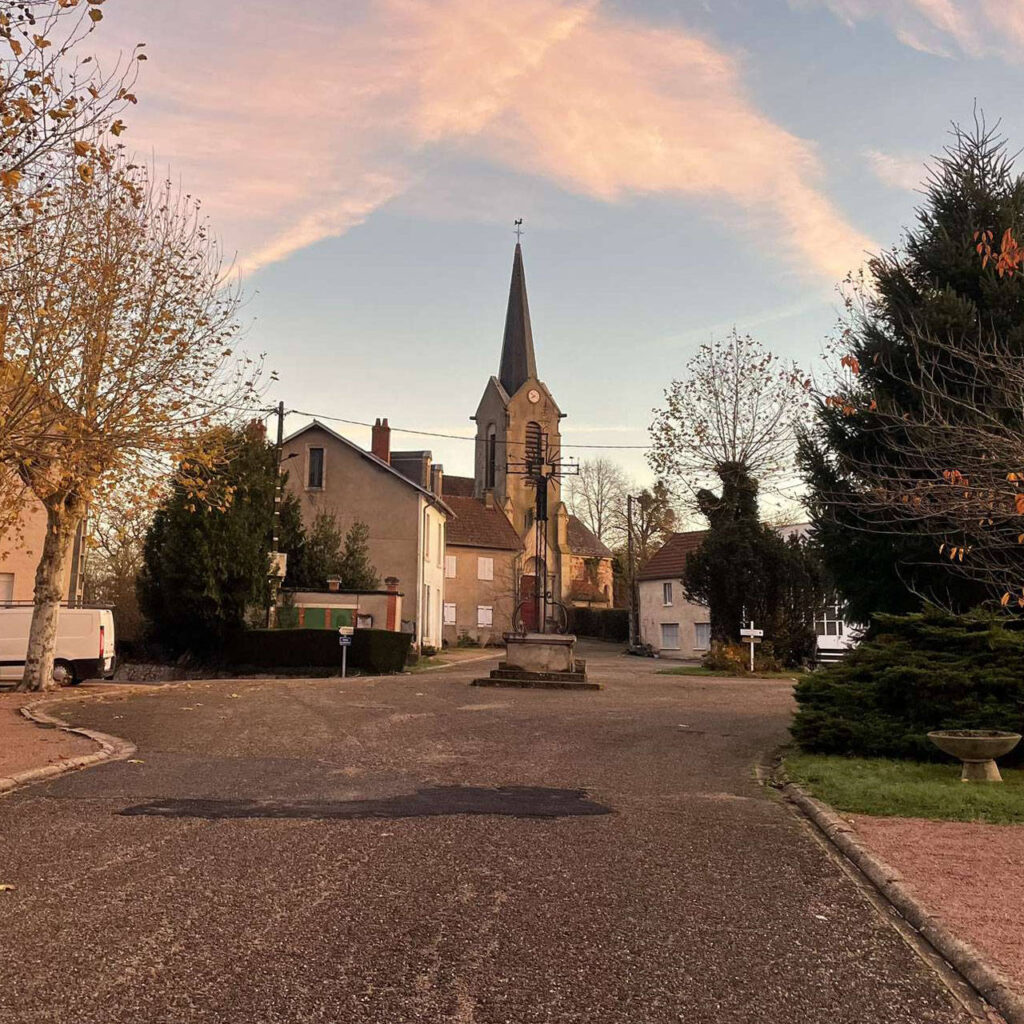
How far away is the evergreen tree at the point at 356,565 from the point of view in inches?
1422

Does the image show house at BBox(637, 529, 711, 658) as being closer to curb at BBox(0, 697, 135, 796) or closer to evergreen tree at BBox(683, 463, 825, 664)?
evergreen tree at BBox(683, 463, 825, 664)

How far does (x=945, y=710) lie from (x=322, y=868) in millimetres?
8523

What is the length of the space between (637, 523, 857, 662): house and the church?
23.3 feet

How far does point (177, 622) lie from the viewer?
29750 mm

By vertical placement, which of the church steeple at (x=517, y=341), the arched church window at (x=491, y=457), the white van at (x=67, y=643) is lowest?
the white van at (x=67, y=643)

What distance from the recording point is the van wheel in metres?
22.1

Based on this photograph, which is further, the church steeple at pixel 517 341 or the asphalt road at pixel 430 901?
the church steeple at pixel 517 341

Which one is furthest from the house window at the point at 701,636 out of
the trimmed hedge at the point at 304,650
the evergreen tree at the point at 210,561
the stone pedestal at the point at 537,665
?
the evergreen tree at the point at 210,561

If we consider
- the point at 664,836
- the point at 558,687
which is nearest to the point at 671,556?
the point at 558,687

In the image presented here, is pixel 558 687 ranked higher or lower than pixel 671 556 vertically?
lower

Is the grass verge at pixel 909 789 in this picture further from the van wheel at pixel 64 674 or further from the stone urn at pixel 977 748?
the van wheel at pixel 64 674

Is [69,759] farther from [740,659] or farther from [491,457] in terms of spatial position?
[491,457]

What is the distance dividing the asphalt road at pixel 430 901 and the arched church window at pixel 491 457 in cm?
6269

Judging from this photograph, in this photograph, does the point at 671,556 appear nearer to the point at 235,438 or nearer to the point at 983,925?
the point at 235,438
